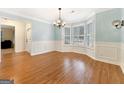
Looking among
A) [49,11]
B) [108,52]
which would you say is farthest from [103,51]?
[49,11]

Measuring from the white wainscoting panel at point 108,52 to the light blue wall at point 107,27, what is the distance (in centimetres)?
21

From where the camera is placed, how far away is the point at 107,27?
4914 millimetres

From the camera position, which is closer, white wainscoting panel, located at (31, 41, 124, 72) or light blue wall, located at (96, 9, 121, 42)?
white wainscoting panel, located at (31, 41, 124, 72)

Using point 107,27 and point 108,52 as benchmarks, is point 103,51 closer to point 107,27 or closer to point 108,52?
point 108,52

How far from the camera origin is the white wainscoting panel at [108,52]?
14.9 feet

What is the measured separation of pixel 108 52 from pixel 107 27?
1097 millimetres

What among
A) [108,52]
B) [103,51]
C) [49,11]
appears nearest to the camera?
[108,52]

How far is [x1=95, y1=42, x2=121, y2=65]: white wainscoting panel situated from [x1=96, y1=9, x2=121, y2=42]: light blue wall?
0.21 m

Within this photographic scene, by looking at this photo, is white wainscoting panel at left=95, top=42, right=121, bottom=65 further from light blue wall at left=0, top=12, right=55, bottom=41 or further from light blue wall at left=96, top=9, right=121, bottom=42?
light blue wall at left=0, top=12, right=55, bottom=41

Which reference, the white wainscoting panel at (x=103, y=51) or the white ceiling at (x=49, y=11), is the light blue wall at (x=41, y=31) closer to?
the white wainscoting panel at (x=103, y=51)

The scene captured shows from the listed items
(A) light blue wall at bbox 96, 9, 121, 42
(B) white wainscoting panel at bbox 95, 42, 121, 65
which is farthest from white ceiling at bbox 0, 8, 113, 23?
(B) white wainscoting panel at bbox 95, 42, 121, 65

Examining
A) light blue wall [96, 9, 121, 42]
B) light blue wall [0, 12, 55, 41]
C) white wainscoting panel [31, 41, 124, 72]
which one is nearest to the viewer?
white wainscoting panel [31, 41, 124, 72]

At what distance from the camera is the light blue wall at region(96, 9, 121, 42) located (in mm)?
4555
